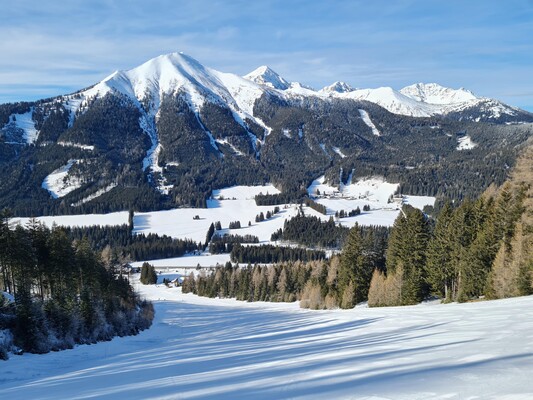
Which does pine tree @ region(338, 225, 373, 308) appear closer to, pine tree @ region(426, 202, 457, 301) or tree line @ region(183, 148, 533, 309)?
tree line @ region(183, 148, 533, 309)

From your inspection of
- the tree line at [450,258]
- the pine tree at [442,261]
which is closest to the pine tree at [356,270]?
the tree line at [450,258]

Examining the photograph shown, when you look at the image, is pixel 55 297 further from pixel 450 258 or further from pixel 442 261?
pixel 450 258

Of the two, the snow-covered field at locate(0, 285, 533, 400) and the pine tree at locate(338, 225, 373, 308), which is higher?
the snow-covered field at locate(0, 285, 533, 400)

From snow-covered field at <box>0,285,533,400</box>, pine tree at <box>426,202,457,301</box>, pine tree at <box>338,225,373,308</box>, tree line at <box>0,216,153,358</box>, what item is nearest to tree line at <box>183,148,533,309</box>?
pine tree at <box>426,202,457,301</box>

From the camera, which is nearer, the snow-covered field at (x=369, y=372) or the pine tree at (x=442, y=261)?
the snow-covered field at (x=369, y=372)

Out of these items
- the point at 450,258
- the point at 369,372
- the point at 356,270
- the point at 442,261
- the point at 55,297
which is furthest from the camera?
the point at 356,270

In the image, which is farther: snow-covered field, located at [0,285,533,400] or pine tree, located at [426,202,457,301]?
pine tree, located at [426,202,457,301]

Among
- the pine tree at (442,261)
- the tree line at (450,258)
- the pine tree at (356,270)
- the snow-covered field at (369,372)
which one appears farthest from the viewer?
the pine tree at (356,270)

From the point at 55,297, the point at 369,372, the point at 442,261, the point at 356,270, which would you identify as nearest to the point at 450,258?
the point at 442,261

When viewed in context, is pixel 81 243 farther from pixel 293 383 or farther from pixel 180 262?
pixel 180 262

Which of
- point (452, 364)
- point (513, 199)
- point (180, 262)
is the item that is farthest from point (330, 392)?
point (180, 262)

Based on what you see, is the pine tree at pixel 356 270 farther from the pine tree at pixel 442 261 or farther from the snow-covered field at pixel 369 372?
the snow-covered field at pixel 369 372

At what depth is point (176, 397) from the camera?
10.6m

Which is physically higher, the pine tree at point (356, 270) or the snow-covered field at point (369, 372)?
the snow-covered field at point (369, 372)
